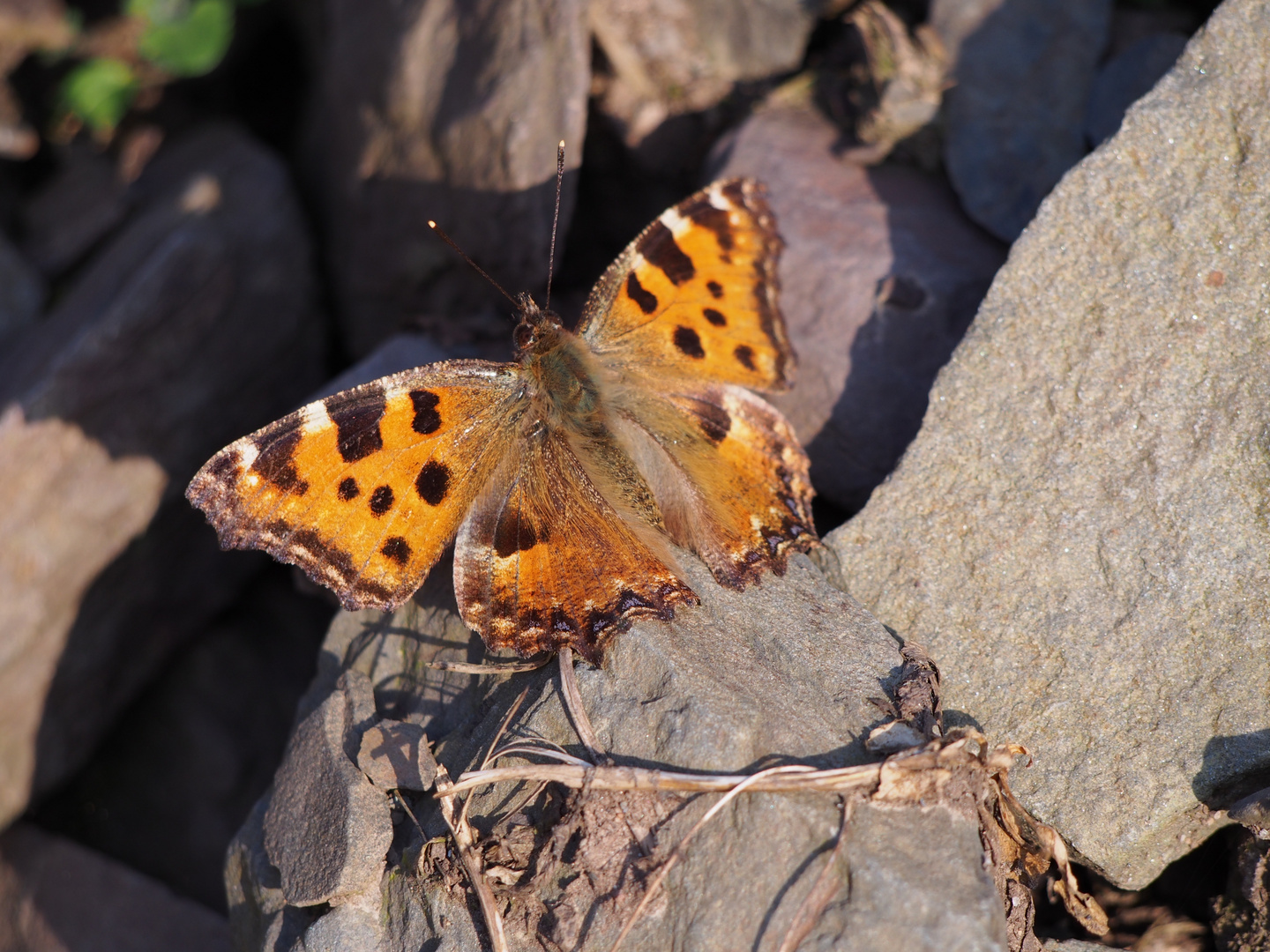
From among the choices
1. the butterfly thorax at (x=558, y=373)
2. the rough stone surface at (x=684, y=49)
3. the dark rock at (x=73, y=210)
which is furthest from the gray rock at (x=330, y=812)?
the dark rock at (x=73, y=210)

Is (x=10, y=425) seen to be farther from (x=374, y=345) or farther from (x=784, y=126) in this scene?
(x=784, y=126)

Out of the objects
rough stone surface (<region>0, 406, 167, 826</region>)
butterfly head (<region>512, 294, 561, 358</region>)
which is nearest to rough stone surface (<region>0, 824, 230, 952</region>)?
rough stone surface (<region>0, 406, 167, 826</region>)

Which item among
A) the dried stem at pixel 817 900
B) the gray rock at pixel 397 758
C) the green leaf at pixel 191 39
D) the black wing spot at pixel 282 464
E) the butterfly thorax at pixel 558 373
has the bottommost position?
the gray rock at pixel 397 758

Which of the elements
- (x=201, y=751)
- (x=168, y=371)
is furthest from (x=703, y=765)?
(x=168, y=371)

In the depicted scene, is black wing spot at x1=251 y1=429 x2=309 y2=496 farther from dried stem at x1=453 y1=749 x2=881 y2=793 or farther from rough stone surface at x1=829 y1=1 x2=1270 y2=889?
rough stone surface at x1=829 y1=1 x2=1270 y2=889

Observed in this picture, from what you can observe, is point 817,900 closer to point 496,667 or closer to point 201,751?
point 496,667

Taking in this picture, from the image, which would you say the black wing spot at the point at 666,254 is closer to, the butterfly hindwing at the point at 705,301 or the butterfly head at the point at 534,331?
the butterfly hindwing at the point at 705,301
